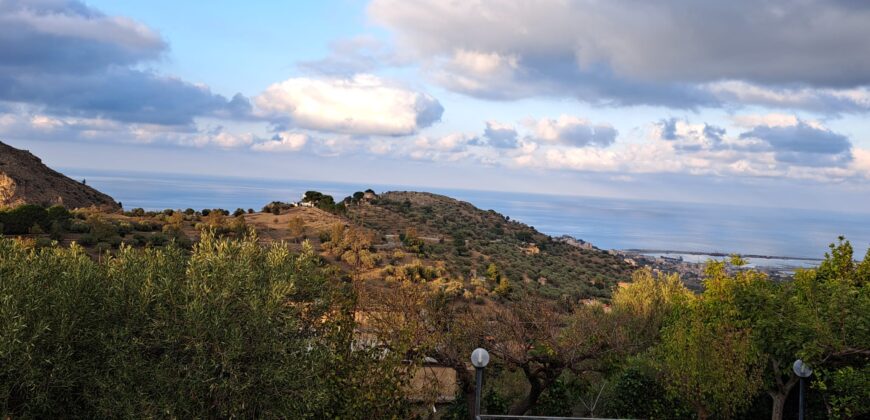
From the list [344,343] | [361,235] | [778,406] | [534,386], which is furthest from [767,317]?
[361,235]

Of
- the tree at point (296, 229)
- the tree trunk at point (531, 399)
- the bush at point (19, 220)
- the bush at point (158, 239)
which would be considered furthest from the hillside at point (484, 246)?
the bush at point (19, 220)

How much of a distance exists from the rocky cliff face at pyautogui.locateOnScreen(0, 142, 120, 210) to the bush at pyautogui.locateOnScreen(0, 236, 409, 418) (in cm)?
4358

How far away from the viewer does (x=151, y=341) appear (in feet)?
Result: 36.4

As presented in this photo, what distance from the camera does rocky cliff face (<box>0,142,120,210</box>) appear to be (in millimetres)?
50156

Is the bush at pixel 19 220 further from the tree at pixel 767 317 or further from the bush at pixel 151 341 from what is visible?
the tree at pixel 767 317

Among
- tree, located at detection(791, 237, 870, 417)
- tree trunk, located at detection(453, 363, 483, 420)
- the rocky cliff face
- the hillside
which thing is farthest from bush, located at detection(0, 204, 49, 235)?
tree, located at detection(791, 237, 870, 417)

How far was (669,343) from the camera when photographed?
16.4 metres

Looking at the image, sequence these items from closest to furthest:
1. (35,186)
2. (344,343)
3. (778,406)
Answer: (344,343)
(778,406)
(35,186)

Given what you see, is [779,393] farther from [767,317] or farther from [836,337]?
[836,337]

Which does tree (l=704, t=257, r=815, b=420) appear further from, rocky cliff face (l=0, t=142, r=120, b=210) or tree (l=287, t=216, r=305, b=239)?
rocky cliff face (l=0, t=142, r=120, b=210)

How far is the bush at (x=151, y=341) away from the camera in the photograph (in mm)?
10516

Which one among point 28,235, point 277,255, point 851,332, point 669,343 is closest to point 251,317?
point 277,255

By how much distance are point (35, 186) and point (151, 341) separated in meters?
51.5

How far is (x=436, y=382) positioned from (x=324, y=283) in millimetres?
3539
